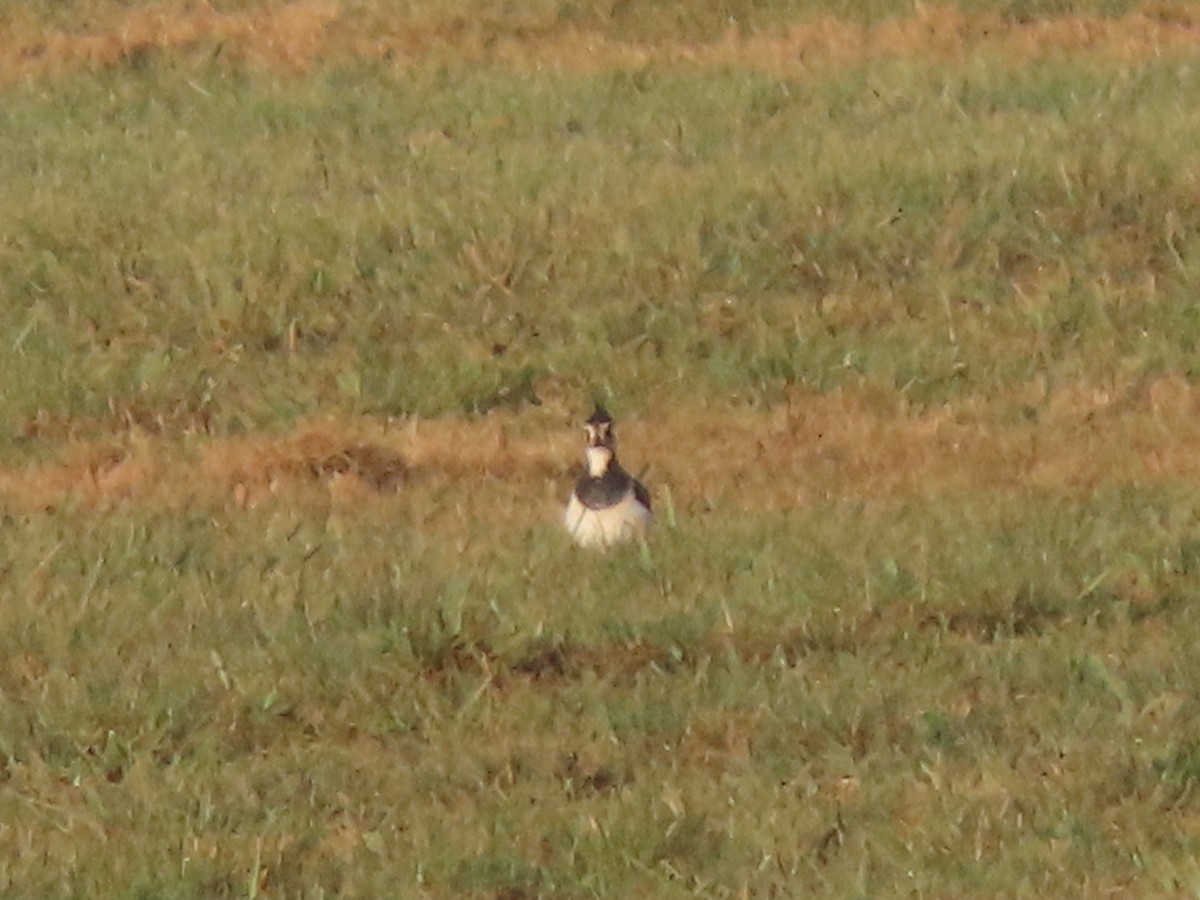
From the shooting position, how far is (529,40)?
16688mm

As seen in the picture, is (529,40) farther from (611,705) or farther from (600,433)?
(611,705)

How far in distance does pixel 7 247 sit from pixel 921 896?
775cm

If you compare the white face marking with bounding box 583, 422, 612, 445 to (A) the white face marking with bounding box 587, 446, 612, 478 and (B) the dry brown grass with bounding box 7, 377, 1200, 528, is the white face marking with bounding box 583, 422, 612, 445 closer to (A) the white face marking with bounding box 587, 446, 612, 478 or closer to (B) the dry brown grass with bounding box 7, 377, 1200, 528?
(A) the white face marking with bounding box 587, 446, 612, 478

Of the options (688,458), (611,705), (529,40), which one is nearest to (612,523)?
(611,705)

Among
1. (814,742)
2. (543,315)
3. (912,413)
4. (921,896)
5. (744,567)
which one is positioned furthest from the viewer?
(543,315)

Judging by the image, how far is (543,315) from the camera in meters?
12.8

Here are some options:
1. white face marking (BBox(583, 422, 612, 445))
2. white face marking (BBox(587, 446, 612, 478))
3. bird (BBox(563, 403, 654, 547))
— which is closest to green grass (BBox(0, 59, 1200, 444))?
white face marking (BBox(583, 422, 612, 445))

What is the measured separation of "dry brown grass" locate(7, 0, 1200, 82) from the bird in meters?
6.47

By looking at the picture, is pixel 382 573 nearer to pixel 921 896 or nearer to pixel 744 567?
pixel 744 567

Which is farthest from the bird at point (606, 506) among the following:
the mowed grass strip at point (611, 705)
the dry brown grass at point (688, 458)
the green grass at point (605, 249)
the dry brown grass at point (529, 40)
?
the dry brown grass at point (529, 40)

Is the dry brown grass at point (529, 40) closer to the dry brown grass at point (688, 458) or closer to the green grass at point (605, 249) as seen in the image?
the green grass at point (605, 249)

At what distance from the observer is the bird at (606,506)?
31.5 ft

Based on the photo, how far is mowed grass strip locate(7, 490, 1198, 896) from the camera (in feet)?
23.4

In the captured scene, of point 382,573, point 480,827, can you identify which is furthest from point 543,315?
point 480,827
